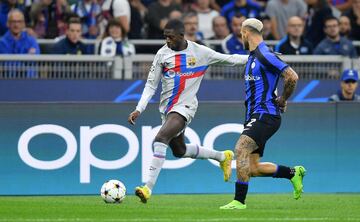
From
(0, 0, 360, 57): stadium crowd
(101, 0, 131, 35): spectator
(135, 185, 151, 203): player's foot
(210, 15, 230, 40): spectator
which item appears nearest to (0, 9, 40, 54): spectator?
(0, 0, 360, 57): stadium crowd

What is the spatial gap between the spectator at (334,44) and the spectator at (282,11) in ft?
5.05

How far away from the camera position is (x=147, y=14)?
22.0 metres

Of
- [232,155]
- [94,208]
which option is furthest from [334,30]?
[94,208]

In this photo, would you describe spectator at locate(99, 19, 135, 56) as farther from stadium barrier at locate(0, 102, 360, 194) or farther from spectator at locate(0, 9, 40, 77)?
stadium barrier at locate(0, 102, 360, 194)

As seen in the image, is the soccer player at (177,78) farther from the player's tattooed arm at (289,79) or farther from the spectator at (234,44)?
the spectator at (234,44)

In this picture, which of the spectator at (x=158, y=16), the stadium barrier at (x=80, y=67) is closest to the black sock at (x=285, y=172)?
the stadium barrier at (x=80, y=67)

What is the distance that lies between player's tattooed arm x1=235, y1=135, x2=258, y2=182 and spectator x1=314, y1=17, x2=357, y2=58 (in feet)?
24.1

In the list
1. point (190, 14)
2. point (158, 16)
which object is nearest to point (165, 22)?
point (158, 16)

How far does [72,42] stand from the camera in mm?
20047

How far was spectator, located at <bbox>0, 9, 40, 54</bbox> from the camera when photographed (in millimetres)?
19641

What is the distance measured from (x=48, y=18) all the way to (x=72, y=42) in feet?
5.34

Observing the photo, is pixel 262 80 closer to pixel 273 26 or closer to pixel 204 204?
pixel 204 204

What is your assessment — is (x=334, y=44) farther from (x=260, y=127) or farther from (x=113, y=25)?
(x=260, y=127)

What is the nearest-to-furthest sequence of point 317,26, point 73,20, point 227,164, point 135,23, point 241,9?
point 227,164 < point 73,20 < point 317,26 < point 135,23 < point 241,9
